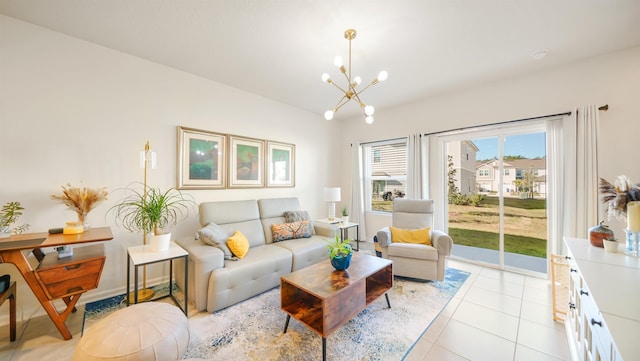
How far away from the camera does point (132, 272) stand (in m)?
2.64

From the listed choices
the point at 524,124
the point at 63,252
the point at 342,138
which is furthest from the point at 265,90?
the point at 524,124

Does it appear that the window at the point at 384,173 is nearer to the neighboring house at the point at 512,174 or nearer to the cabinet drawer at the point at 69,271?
the neighboring house at the point at 512,174

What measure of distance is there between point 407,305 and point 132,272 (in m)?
3.09

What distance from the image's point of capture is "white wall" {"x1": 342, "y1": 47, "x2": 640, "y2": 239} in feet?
8.14

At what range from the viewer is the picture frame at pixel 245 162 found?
11.3 feet

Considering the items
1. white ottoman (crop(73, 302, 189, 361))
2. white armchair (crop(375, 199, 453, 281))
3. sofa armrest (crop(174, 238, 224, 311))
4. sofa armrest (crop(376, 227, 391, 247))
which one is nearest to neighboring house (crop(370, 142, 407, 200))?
white armchair (crop(375, 199, 453, 281))

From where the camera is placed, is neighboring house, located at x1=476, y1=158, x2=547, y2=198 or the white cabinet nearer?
the white cabinet

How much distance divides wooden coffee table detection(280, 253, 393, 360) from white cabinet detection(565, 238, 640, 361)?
1331 mm

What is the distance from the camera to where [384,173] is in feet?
15.6

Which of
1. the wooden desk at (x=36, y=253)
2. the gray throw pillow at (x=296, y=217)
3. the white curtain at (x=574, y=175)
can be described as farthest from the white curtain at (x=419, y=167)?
the wooden desk at (x=36, y=253)

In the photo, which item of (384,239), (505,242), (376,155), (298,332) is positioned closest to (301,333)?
(298,332)

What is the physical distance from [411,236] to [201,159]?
10.1 ft

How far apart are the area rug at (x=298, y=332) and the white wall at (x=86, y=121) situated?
1031mm

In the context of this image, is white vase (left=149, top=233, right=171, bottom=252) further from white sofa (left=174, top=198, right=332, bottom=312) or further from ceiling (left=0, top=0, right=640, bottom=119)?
ceiling (left=0, top=0, right=640, bottom=119)
